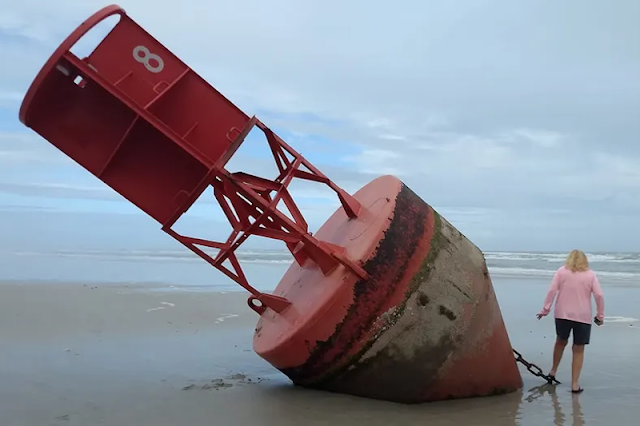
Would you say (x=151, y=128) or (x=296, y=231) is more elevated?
(x=151, y=128)

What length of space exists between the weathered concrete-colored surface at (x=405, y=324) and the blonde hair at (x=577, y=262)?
1152 millimetres

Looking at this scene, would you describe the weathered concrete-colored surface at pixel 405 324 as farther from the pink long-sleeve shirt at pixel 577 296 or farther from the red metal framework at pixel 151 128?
the pink long-sleeve shirt at pixel 577 296

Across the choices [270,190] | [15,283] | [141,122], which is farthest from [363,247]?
[15,283]

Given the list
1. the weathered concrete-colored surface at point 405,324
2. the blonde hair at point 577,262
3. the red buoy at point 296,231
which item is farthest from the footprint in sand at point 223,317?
the blonde hair at point 577,262

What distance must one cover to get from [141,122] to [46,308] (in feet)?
24.0

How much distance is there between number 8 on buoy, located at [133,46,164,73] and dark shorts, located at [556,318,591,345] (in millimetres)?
4714

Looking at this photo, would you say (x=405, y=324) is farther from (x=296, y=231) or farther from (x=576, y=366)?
(x=576, y=366)

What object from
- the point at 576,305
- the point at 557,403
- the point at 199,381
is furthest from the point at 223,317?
the point at 557,403

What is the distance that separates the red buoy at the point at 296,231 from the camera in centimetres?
519

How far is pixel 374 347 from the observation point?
5367 mm

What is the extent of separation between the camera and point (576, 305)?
21.1 feet

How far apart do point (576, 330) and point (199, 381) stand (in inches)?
154

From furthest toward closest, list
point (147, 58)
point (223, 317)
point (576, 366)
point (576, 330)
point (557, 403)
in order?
point (223, 317), point (576, 330), point (576, 366), point (557, 403), point (147, 58)

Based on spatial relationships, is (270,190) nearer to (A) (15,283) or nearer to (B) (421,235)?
(B) (421,235)
